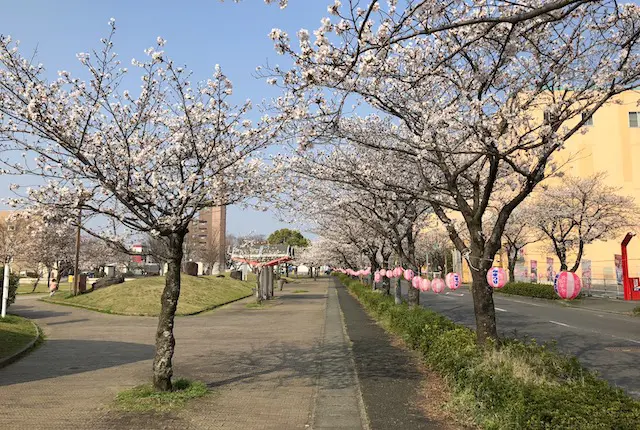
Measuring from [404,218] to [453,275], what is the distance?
4746 mm

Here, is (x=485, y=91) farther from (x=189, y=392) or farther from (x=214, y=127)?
(x=189, y=392)

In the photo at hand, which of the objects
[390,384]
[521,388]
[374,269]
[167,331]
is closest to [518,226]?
[374,269]

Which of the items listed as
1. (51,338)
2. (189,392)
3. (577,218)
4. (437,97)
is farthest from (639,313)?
(51,338)

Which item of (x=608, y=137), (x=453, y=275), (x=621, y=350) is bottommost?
(x=621, y=350)

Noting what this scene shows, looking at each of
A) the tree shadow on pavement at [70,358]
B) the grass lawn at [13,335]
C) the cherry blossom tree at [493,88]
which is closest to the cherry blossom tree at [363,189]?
the cherry blossom tree at [493,88]

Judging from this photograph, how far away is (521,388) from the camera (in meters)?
5.12

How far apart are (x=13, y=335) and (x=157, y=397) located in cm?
879

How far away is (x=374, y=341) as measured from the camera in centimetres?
1341

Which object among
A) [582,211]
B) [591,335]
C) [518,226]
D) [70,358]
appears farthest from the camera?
[518,226]

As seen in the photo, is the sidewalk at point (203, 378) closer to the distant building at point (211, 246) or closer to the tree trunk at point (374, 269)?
the tree trunk at point (374, 269)

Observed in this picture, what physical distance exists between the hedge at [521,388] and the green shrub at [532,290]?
996 inches

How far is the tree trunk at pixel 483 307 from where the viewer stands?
8094mm

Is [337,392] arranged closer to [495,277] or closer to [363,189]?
[495,277]

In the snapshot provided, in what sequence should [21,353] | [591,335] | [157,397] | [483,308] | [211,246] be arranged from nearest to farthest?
1. [157,397]
2. [483,308]
3. [21,353]
4. [591,335]
5. [211,246]
